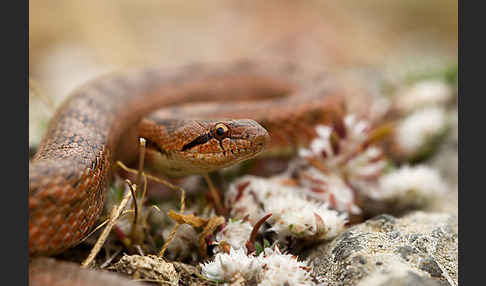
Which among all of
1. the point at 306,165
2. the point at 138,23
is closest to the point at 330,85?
the point at 306,165

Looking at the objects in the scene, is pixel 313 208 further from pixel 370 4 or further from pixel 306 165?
pixel 370 4

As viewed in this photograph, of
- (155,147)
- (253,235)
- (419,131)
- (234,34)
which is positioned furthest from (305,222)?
(234,34)

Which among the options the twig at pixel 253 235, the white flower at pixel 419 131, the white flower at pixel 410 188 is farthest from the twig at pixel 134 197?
the white flower at pixel 419 131

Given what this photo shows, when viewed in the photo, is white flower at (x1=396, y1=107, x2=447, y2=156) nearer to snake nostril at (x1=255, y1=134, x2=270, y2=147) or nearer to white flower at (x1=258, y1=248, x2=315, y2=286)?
snake nostril at (x1=255, y1=134, x2=270, y2=147)

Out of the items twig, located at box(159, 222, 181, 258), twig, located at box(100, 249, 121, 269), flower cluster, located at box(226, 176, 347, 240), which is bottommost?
twig, located at box(100, 249, 121, 269)

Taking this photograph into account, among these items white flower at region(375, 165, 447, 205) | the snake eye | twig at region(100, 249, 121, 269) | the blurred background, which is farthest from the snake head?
the blurred background
